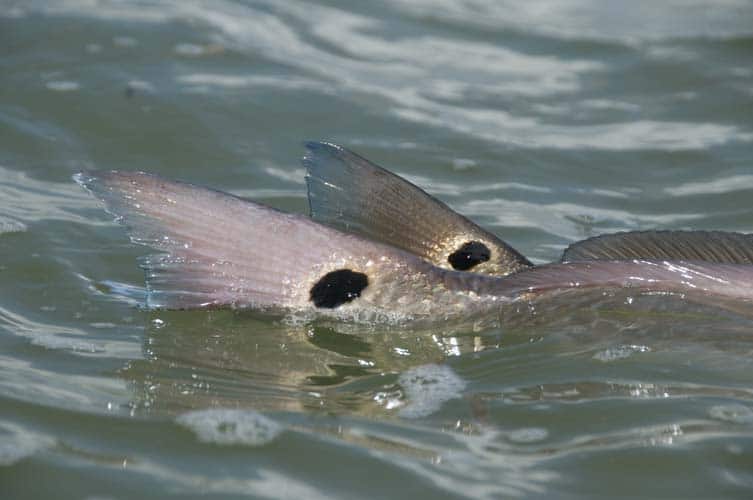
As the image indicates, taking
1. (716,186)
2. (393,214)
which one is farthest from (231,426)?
(716,186)

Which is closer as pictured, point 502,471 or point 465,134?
point 502,471

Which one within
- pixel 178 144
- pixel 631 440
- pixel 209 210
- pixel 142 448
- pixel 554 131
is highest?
pixel 554 131

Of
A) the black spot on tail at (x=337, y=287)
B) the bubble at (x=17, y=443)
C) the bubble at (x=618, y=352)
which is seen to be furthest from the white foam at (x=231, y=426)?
the bubble at (x=618, y=352)

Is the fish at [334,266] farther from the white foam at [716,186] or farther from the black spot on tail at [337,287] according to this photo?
the white foam at [716,186]

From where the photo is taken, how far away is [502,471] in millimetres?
3416

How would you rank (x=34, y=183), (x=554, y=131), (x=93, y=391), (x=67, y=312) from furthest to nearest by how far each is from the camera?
(x=554, y=131) → (x=34, y=183) → (x=67, y=312) → (x=93, y=391)

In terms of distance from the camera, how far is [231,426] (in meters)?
3.59

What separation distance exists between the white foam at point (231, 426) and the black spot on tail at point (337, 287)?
52 centimetres

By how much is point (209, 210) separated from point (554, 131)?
11.3ft

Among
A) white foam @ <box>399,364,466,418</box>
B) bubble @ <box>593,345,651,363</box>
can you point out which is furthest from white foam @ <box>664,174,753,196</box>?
white foam @ <box>399,364,466,418</box>

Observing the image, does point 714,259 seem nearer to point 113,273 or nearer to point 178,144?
point 113,273

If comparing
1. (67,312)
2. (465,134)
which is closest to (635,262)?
(67,312)

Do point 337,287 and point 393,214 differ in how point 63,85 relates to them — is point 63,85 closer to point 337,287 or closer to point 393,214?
point 393,214

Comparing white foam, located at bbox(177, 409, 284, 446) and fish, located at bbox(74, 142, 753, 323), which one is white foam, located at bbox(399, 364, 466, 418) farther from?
white foam, located at bbox(177, 409, 284, 446)
